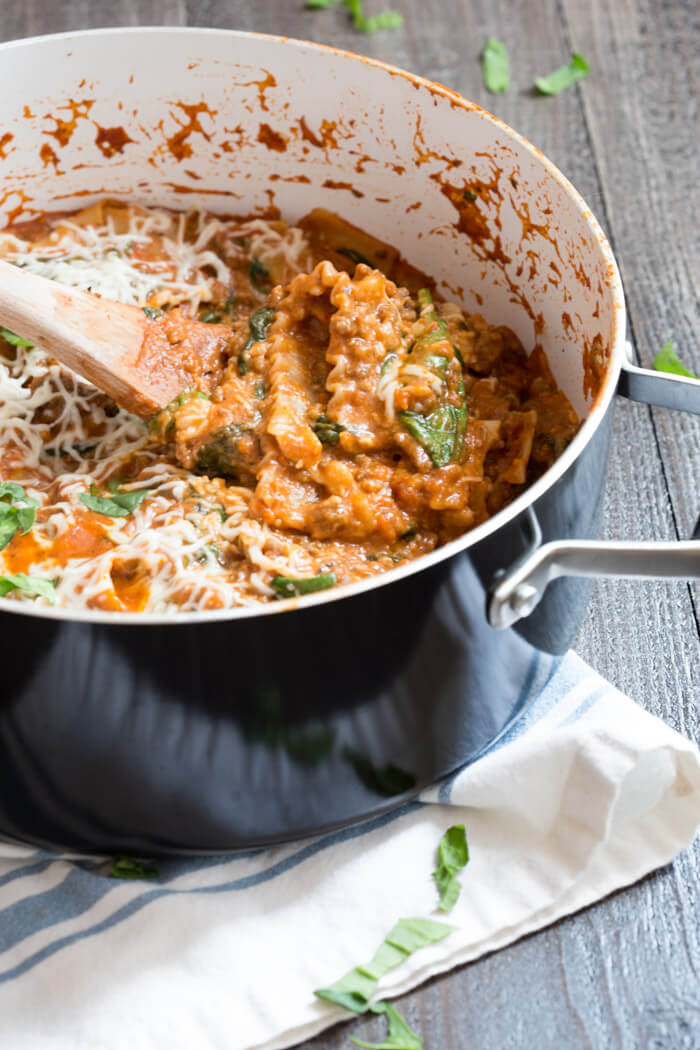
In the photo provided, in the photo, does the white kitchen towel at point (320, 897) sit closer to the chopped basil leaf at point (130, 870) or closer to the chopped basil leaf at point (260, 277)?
the chopped basil leaf at point (130, 870)

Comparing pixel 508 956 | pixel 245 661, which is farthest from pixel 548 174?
pixel 508 956

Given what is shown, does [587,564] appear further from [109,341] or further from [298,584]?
[109,341]

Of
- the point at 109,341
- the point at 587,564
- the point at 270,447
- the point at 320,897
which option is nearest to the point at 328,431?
the point at 270,447

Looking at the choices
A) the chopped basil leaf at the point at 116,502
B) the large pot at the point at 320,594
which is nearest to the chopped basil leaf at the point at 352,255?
the large pot at the point at 320,594

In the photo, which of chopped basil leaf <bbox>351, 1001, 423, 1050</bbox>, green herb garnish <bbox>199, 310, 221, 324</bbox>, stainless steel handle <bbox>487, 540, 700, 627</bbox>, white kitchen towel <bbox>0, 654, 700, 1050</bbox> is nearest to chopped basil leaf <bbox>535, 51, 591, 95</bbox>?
green herb garnish <bbox>199, 310, 221, 324</bbox>

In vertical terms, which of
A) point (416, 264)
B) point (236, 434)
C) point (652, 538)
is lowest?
point (652, 538)

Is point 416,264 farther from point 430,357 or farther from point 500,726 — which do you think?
point 500,726

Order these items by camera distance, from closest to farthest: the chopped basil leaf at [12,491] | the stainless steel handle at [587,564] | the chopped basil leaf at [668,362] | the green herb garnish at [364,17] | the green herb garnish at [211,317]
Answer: the stainless steel handle at [587,564]
the chopped basil leaf at [12,491]
the green herb garnish at [211,317]
the chopped basil leaf at [668,362]
the green herb garnish at [364,17]
